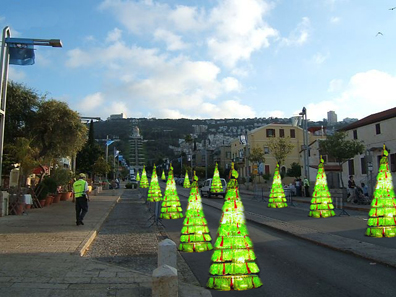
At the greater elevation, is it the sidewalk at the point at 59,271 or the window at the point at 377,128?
the window at the point at 377,128

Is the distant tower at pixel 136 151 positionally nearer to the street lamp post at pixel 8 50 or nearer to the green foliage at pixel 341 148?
the green foliage at pixel 341 148

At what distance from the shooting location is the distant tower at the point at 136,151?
100m

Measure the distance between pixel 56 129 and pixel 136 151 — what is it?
9032 cm

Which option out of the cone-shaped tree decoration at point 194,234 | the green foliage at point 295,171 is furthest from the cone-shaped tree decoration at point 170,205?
the green foliage at point 295,171

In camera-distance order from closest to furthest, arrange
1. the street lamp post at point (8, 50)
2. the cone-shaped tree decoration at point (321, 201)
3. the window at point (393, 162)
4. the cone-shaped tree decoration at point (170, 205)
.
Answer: the street lamp post at point (8, 50) → the cone-shaped tree decoration at point (321, 201) → the cone-shaped tree decoration at point (170, 205) → the window at point (393, 162)

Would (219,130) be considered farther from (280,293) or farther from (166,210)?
(280,293)

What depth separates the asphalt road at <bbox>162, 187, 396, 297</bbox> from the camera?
5761 mm

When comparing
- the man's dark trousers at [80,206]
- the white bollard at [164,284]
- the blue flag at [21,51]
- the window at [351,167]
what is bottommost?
the white bollard at [164,284]

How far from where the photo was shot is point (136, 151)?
360ft

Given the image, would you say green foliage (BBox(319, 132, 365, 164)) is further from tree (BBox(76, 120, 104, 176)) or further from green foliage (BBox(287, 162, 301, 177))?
green foliage (BBox(287, 162, 301, 177))

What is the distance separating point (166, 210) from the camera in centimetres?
1625

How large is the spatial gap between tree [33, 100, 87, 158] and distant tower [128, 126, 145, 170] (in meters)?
72.8

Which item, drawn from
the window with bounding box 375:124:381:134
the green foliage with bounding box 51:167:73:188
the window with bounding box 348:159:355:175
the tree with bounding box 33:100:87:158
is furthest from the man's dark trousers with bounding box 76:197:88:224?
the window with bounding box 348:159:355:175

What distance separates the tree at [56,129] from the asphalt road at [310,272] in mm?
13940
